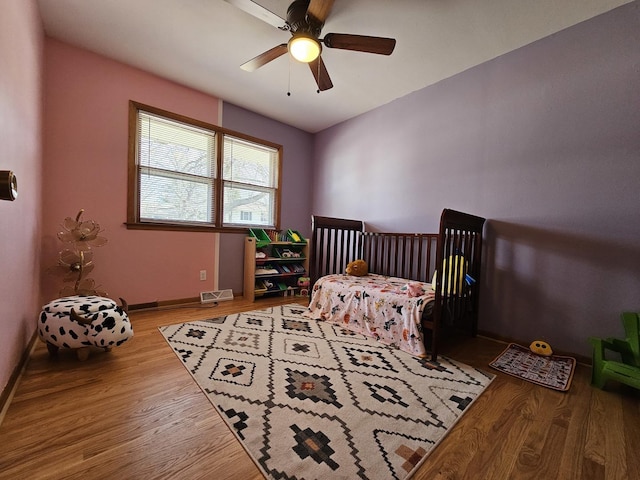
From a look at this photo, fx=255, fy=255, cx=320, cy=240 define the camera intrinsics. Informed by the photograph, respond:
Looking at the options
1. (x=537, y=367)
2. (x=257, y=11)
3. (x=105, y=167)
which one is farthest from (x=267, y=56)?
(x=537, y=367)

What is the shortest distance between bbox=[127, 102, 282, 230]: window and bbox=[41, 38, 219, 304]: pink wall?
107 mm

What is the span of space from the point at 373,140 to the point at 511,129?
142cm

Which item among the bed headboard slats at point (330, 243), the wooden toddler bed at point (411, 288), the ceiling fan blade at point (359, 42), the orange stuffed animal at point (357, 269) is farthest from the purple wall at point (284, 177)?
the ceiling fan blade at point (359, 42)

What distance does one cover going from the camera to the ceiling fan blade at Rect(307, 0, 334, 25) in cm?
146

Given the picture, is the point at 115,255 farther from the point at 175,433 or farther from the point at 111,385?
the point at 175,433

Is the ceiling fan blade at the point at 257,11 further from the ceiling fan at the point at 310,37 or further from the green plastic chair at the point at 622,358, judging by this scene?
the green plastic chair at the point at 622,358

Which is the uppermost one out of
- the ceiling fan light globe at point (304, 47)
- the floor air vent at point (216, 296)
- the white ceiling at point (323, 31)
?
the white ceiling at point (323, 31)

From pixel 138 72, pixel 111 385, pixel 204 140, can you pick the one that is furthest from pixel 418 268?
pixel 138 72

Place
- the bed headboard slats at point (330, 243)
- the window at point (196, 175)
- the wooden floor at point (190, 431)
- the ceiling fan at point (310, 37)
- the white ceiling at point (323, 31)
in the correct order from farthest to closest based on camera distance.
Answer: the bed headboard slats at point (330, 243)
the window at point (196, 175)
the white ceiling at point (323, 31)
the ceiling fan at point (310, 37)
the wooden floor at point (190, 431)

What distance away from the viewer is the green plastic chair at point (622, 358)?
1.32 m

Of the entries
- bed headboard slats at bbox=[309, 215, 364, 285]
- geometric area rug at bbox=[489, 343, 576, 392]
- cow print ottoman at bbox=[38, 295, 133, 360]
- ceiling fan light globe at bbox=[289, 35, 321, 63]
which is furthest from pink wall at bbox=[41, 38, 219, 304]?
geometric area rug at bbox=[489, 343, 576, 392]

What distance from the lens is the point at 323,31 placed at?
1954mm

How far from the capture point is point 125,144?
244cm

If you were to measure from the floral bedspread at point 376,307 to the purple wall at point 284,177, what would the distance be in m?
1.20
